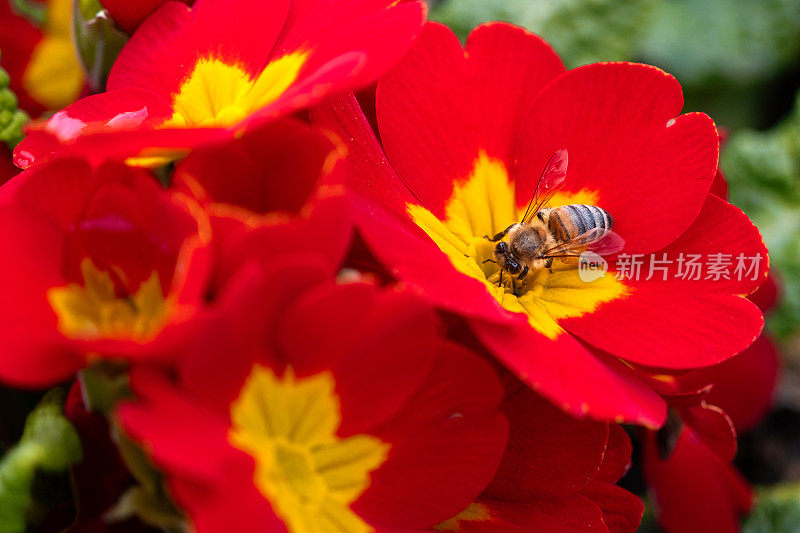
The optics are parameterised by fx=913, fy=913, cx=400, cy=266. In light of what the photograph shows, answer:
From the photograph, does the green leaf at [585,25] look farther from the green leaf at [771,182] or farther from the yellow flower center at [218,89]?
the yellow flower center at [218,89]

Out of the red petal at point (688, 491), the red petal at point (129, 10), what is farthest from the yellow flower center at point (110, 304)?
the red petal at point (688, 491)

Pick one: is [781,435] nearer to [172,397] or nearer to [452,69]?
[452,69]

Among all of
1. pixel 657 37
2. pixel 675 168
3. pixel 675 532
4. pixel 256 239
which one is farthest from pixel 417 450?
pixel 657 37

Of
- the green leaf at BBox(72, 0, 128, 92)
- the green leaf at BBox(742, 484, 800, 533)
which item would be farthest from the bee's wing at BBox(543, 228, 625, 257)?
the green leaf at BBox(742, 484, 800, 533)

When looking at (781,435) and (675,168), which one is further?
(781,435)

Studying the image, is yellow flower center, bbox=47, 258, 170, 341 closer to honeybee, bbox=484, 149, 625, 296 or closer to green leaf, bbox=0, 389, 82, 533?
green leaf, bbox=0, 389, 82, 533

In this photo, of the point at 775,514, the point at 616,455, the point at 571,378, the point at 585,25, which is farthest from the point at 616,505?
the point at 585,25

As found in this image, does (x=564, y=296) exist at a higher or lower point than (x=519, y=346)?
lower
